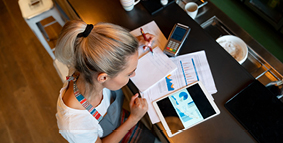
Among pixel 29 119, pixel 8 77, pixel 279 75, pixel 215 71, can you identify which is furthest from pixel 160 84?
pixel 8 77

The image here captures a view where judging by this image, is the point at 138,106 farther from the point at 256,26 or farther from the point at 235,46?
the point at 256,26

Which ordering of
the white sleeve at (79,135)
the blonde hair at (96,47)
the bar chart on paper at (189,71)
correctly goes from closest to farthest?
the blonde hair at (96,47) < the white sleeve at (79,135) < the bar chart on paper at (189,71)

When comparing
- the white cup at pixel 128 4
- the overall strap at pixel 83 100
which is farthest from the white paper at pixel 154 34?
the overall strap at pixel 83 100

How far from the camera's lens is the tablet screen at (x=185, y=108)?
776mm

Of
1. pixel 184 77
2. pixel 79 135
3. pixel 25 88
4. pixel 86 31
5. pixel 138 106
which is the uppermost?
pixel 86 31

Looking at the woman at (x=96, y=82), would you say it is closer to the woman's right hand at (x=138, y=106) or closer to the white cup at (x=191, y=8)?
the woman's right hand at (x=138, y=106)

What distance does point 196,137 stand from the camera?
752mm

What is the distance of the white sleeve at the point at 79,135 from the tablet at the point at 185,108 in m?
0.32

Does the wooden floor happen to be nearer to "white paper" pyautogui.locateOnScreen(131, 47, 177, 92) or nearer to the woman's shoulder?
the woman's shoulder

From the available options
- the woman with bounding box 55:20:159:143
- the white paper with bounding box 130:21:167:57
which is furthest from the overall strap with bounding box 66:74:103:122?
the white paper with bounding box 130:21:167:57

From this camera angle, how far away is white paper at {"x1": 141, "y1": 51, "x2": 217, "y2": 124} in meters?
0.84

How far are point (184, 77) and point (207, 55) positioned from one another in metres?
0.17

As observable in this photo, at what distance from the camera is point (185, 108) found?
2.62ft

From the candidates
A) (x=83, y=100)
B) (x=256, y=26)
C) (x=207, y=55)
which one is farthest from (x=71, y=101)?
(x=256, y=26)
